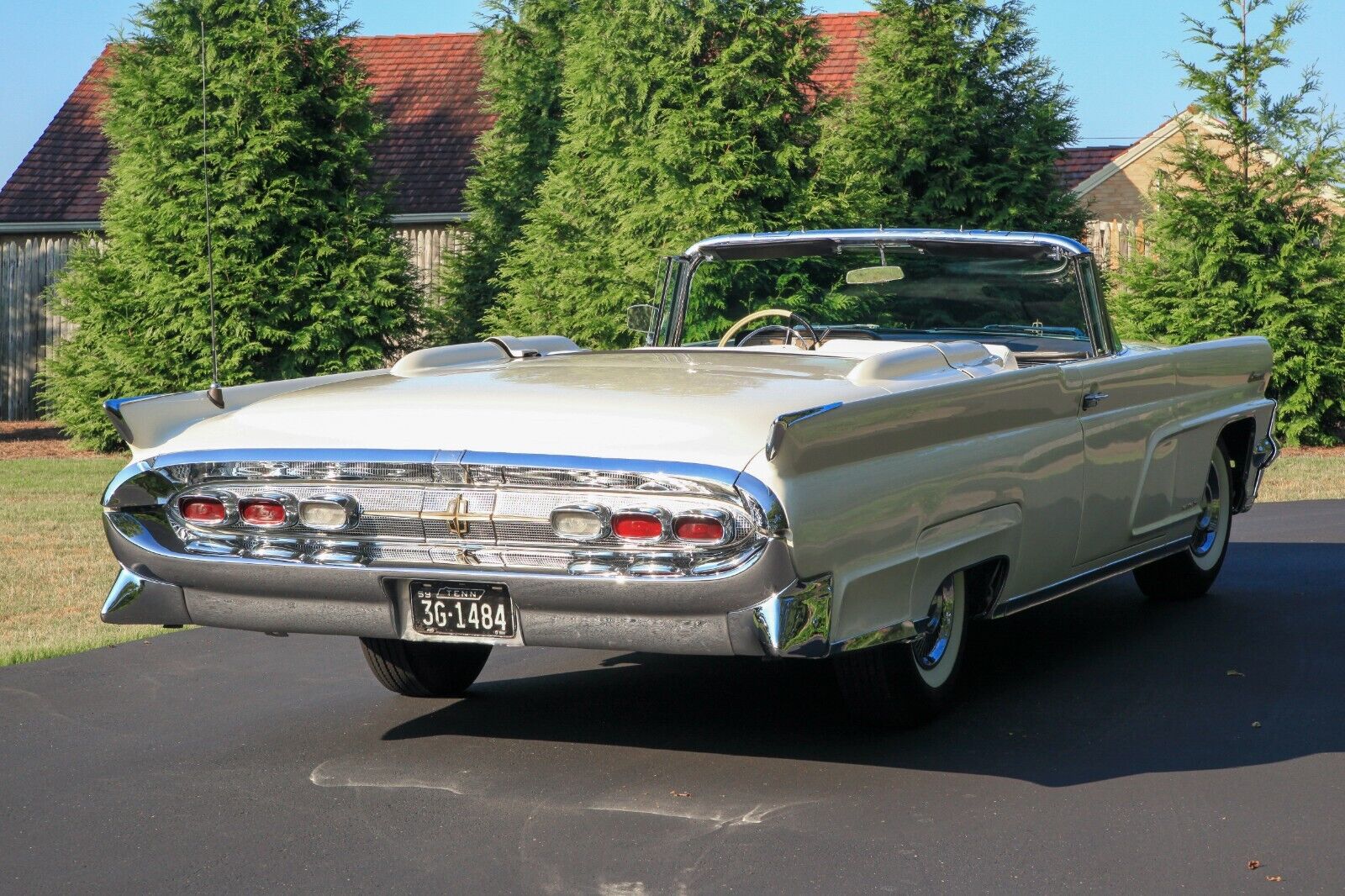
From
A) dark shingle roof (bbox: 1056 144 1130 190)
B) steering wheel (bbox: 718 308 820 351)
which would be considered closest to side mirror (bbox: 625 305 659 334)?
steering wheel (bbox: 718 308 820 351)

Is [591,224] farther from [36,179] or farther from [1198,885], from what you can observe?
[1198,885]

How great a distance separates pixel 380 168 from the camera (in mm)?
24375

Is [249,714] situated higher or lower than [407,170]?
lower

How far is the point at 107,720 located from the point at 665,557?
249cm

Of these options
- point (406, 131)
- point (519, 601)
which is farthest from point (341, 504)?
point (406, 131)

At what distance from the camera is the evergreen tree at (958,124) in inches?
642

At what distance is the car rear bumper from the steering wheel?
2.10m

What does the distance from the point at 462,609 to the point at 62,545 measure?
21.8 ft

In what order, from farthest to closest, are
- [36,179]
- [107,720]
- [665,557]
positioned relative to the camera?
[36,179]
[107,720]
[665,557]

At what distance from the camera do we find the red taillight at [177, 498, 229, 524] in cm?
480

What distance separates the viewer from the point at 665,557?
4305mm

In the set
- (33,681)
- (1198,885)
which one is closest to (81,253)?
(33,681)

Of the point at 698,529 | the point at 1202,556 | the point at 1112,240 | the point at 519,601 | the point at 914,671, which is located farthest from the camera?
the point at 1112,240

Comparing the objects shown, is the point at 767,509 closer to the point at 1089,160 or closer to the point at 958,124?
the point at 958,124
